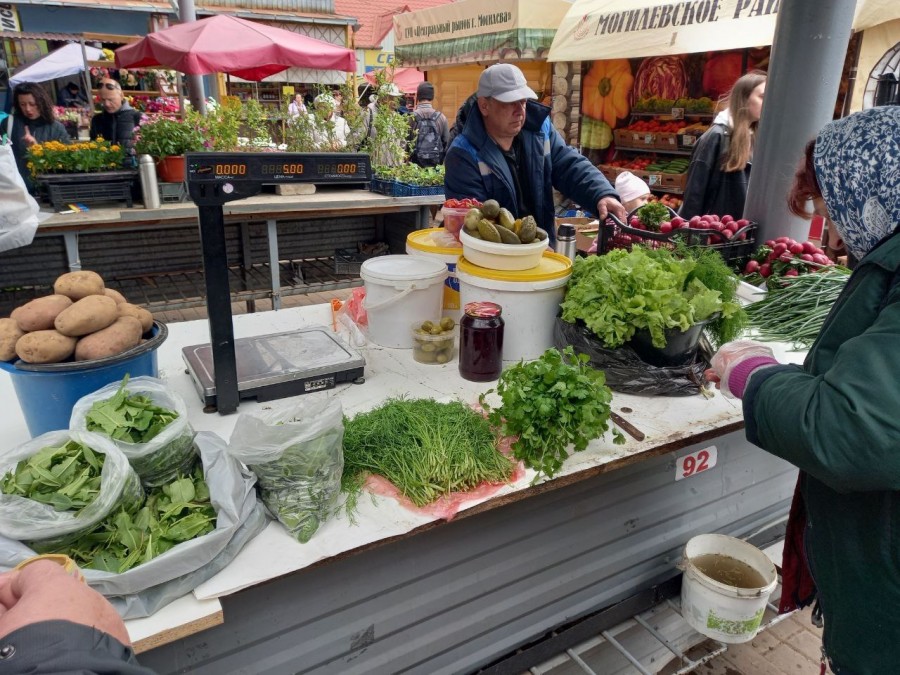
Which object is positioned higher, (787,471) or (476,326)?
(476,326)

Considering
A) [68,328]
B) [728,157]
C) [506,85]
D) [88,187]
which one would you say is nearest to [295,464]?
[68,328]

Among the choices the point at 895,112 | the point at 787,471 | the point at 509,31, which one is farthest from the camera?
the point at 509,31

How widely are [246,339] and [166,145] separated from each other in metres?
3.51

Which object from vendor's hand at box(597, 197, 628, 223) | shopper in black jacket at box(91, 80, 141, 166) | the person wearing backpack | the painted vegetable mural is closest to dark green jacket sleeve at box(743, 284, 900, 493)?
vendor's hand at box(597, 197, 628, 223)

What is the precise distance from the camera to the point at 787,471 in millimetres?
3043

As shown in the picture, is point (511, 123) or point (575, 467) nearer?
point (575, 467)

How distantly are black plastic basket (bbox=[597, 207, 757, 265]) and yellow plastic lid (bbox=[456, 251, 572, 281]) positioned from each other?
68 centimetres

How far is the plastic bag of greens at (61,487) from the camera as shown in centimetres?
128

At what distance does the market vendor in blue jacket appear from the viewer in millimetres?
3365

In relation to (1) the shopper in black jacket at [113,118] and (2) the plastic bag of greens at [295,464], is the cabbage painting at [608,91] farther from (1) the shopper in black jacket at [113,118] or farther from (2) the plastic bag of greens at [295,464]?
(2) the plastic bag of greens at [295,464]

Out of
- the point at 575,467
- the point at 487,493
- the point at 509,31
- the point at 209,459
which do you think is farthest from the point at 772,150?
the point at 509,31

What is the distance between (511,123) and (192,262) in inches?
135

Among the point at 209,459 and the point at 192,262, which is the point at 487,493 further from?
the point at 192,262

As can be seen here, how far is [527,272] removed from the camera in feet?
7.80
